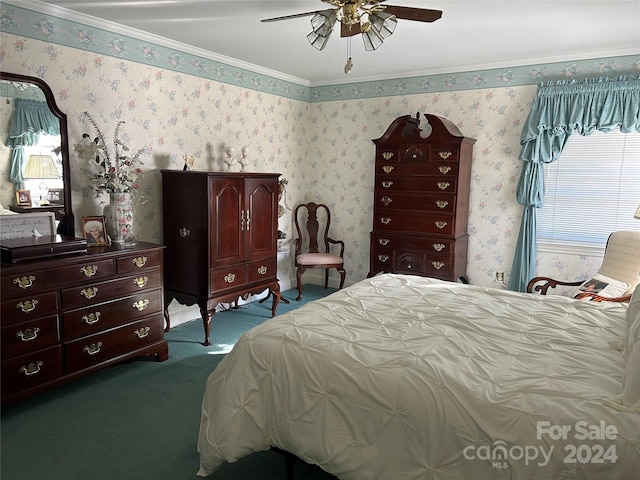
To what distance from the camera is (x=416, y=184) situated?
15.3ft

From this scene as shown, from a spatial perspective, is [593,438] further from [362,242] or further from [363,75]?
[363,75]

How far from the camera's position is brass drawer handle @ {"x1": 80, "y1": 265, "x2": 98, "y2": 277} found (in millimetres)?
2938

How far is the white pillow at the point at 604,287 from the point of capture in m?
3.51

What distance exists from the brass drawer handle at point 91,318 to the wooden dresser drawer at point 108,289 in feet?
0.26

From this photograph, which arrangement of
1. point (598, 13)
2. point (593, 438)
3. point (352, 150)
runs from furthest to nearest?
point (352, 150) < point (598, 13) < point (593, 438)

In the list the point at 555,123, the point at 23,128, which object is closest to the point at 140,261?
the point at 23,128

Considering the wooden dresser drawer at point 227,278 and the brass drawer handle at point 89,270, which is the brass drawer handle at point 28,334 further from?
the wooden dresser drawer at point 227,278

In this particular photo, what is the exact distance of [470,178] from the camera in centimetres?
487

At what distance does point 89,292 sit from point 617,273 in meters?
3.97

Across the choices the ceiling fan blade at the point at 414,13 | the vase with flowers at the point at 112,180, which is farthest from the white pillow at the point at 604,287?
the vase with flowers at the point at 112,180

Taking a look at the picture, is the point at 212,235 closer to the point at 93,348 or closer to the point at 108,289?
the point at 108,289

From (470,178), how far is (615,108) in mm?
1402

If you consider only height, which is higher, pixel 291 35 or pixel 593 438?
pixel 291 35

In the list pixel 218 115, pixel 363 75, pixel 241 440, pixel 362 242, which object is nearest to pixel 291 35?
pixel 218 115
